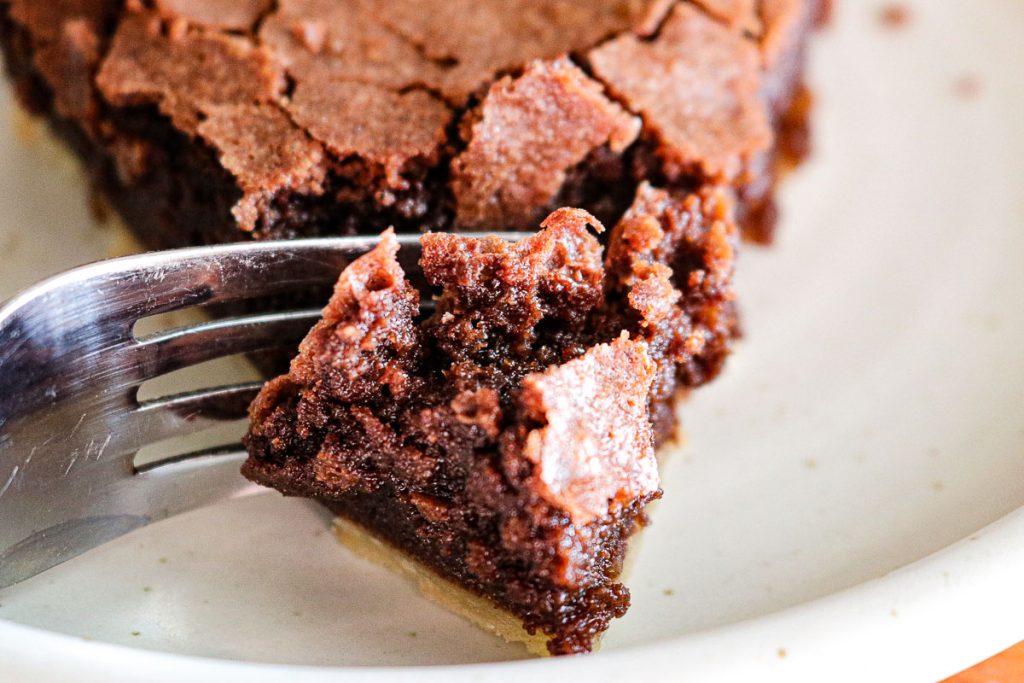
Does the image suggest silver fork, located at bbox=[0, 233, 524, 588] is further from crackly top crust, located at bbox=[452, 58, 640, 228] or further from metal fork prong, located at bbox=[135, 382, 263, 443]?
crackly top crust, located at bbox=[452, 58, 640, 228]

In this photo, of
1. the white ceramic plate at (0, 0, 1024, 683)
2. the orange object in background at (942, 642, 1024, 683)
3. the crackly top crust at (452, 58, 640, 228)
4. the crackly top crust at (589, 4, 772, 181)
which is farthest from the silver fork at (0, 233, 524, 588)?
the orange object in background at (942, 642, 1024, 683)

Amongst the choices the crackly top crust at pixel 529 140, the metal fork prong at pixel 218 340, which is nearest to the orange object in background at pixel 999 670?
the crackly top crust at pixel 529 140

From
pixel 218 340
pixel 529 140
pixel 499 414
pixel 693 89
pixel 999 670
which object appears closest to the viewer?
pixel 499 414

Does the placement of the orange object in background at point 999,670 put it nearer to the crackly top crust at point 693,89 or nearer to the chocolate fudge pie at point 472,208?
the chocolate fudge pie at point 472,208

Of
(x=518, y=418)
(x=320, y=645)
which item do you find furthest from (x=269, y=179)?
(x=320, y=645)

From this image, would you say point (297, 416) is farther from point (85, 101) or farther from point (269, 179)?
point (85, 101)

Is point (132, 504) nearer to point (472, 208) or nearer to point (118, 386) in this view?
point (118, 386)

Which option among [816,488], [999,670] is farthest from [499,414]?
[999,670]

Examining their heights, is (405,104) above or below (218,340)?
above
